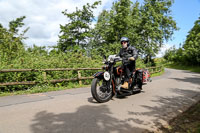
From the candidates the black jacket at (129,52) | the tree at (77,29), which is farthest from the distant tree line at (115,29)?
the black jacket at (129,52)

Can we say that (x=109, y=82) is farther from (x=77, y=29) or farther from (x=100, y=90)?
(x=77, y=29)

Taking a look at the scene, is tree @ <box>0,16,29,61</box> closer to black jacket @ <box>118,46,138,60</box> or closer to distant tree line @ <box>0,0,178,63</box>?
black jacket @ <box>118,46,138,60</box>

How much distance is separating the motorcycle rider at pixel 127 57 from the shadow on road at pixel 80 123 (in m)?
1.81

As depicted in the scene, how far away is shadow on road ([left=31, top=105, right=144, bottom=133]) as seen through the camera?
2.94 m

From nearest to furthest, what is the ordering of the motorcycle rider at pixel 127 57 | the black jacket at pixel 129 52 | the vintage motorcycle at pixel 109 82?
the vintage motorcycle at pixel 109 82 < the motorcycle rider at pixel 127 57 < the black jacket at pixel 129 52

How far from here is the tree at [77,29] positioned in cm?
2700

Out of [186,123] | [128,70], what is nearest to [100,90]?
[128,70]

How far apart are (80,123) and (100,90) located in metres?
1.90

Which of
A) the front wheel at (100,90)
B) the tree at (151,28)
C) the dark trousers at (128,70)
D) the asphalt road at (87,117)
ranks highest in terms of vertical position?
the tree at (151,28)

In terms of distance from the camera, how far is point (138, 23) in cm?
2811

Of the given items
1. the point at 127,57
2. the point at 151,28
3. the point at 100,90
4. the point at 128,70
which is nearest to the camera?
the point at 100,90

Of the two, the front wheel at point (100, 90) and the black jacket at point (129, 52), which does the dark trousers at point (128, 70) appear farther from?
the front wheel at point (100, 90)

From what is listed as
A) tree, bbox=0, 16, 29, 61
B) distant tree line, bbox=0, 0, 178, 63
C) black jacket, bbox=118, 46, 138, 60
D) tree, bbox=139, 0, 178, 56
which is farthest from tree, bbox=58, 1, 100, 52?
black jacket, bbox=118, 46, 138, 60

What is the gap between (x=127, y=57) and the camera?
18.9 feet
